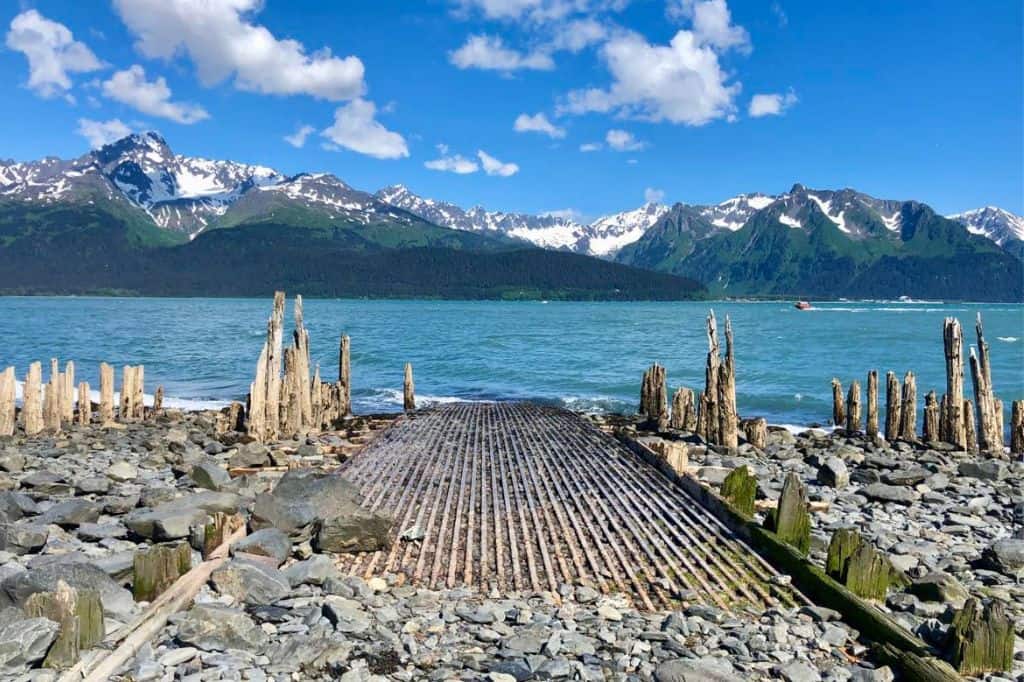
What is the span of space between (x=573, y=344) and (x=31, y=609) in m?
74.8

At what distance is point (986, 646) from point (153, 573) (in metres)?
8.91

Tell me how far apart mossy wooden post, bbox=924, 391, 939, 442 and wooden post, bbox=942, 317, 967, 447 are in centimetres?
37

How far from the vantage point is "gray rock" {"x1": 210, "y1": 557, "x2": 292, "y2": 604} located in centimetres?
927

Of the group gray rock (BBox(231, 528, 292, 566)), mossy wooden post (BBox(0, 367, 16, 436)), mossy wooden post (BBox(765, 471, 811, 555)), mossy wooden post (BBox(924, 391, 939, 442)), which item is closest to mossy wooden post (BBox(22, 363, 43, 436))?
mossy wooden post (BBox(0, 367, 16, 436))

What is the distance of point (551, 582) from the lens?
33.4ft

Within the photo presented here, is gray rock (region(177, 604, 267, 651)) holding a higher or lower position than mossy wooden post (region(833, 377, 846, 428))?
higher

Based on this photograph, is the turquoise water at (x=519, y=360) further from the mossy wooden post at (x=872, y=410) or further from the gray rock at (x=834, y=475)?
the gray rock at (x=834, y=475)

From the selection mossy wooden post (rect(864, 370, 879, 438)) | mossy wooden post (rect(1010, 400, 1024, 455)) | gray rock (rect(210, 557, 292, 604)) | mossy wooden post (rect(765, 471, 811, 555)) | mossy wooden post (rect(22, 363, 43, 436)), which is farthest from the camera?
mossy wooden post (rect(864, 370, 879, 438))

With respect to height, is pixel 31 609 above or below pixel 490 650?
above

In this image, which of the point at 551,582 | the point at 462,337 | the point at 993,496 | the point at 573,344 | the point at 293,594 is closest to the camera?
the point at 293,594

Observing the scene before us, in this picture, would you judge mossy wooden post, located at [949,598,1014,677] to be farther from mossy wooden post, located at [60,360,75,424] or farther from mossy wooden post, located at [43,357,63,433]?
mossy wooden post, located at [60,360,75,424]

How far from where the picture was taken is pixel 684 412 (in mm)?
28141

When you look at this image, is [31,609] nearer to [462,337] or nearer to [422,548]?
[422,548]

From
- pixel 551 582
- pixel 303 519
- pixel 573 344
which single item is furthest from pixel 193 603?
pixel 573 344
